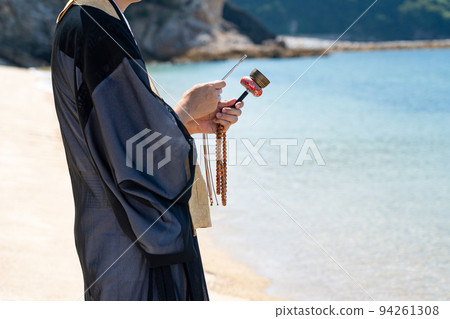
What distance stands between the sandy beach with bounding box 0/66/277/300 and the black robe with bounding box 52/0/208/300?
71.8 inches

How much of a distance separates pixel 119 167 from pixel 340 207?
492 cm

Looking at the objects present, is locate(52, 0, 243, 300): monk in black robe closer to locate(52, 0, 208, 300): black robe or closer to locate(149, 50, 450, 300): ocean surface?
locate(52, 0, 208, 300): black robe

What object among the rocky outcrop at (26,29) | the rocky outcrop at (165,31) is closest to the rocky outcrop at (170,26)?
the rocky outcrop at (165,31)

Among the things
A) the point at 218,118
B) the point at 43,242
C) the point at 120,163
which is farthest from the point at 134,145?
the point at 43,242

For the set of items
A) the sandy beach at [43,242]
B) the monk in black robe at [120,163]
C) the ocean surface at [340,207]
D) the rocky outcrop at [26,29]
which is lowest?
the ocean surface at [340,207]

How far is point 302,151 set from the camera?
948 centimetres

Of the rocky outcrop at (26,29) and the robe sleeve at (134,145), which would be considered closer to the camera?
the robe sleeve at (134,145)

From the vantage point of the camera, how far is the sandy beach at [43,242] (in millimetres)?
3182

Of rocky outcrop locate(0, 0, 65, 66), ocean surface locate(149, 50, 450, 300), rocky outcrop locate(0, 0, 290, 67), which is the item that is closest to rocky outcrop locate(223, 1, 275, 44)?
rocky outcrop locate(0, 0, 290, 67)

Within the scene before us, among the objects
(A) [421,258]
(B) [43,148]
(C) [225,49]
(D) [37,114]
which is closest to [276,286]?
(A) [421,258]

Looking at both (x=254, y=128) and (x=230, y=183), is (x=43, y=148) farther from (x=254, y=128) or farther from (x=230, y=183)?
(x=254, y=128)

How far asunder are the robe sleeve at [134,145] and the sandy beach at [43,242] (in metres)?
1.94

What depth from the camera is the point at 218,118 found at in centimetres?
163

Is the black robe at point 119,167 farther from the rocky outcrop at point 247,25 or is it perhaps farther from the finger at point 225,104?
the rocky outcrop at point 247,25
